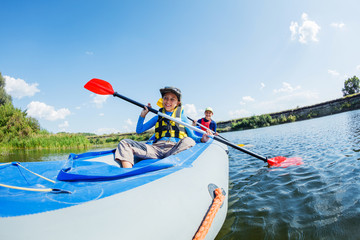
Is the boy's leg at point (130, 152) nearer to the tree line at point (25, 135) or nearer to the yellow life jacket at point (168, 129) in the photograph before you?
the yellow life jacket at point (168, 129)

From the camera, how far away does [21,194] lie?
110 cm

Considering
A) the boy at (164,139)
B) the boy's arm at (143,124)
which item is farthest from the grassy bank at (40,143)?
the boy at (164,139)

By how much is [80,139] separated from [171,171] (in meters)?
13.9

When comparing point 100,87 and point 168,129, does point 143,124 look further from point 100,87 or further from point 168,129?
point 100,87

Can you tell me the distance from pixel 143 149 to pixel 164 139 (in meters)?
0.53

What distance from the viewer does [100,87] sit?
3.67m

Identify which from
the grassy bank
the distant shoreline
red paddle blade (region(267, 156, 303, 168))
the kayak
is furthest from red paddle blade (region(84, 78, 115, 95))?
the distant shoreline

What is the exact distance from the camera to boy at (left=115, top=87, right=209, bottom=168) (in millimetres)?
2334

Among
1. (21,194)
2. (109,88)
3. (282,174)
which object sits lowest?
(282,174)

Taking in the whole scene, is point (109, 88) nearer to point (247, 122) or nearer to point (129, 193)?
point (129, 193)

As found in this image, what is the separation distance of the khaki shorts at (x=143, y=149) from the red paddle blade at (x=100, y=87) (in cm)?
162

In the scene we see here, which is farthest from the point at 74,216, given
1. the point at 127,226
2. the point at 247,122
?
the point at 247,122

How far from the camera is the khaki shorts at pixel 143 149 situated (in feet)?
7.48

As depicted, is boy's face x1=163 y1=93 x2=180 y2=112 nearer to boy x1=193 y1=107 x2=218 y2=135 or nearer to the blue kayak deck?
the blue kayak deck
